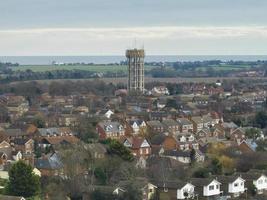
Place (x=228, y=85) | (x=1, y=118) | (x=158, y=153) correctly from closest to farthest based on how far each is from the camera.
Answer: (x=158, y=153) → (x=1, y=118) → (x=228, y=85)

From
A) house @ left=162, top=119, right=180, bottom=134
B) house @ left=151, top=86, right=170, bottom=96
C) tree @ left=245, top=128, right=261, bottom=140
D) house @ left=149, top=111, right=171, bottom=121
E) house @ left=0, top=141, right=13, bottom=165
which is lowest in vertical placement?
house @ left=151, top=86, right=170, bottom=96

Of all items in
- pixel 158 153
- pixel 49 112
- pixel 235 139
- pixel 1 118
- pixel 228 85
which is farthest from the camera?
pixel 228 85

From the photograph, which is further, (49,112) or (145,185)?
(49,112)

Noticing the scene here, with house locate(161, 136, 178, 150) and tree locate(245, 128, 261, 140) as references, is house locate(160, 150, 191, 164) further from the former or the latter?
tree locate(245, 128, 261, 140)

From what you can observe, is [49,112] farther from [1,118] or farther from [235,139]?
[235,139]

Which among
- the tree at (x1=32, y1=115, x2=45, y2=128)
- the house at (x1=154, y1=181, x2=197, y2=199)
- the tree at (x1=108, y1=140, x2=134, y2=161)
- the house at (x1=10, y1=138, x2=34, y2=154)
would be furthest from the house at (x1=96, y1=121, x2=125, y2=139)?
the house at (x1=154, y1=181, x2=197, y2=199)

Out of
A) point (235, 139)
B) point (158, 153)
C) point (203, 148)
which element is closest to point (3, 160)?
point (158, 153)
